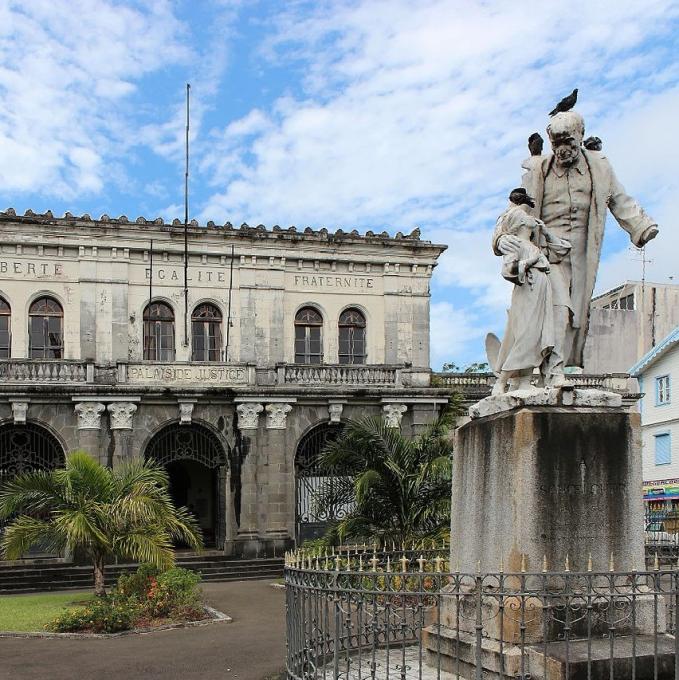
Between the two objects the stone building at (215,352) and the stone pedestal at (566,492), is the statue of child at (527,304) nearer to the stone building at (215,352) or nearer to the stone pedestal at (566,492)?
the stone pedestal at (566,492)

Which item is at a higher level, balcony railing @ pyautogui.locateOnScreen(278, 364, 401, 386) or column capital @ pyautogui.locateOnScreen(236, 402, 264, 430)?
balcony railing @ pyautogui.locateOnScreen(278, 364, 401, 386)

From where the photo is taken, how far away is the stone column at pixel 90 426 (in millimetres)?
26531

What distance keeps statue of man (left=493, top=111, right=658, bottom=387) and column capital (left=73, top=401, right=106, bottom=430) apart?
20356 millimetres

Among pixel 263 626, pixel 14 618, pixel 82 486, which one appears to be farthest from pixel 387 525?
pixel 14 618

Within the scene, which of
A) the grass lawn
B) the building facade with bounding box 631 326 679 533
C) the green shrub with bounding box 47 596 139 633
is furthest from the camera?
the building facade with bounding box 631 326 679 533

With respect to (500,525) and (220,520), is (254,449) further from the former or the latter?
(500,525)

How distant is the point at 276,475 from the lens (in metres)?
27.9

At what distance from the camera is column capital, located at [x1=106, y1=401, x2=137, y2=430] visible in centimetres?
2681

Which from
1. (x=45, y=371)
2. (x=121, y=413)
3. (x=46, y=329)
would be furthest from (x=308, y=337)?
(x=45, y=371)

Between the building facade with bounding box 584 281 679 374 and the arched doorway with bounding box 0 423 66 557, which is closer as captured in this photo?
the arched doorway with bounding box 0 423 66 557

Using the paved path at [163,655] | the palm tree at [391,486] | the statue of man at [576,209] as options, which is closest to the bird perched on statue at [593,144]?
the statue of man at [576,209]

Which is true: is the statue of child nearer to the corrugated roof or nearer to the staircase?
the staircase

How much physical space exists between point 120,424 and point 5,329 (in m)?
5.14

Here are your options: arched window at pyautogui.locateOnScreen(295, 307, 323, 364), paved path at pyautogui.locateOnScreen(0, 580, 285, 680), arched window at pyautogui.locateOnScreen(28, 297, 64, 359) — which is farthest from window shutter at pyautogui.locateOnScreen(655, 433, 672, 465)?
paved path at pyautogui.locateOnScreen(0, 580, 285, 680)
